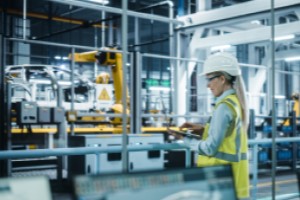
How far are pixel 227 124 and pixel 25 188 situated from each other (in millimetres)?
1246

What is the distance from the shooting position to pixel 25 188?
97 cm

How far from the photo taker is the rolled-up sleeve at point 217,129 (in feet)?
6.61

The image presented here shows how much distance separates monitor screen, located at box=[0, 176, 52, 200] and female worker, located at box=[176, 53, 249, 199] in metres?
1.15

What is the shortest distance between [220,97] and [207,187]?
1058 mm

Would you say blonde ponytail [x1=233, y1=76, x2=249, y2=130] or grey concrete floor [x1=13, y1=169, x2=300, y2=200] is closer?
blonde ponytail [x1=233, y1=76, x2=249, y2=130]

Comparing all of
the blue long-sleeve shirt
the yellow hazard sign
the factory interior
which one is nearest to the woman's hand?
the factory interior

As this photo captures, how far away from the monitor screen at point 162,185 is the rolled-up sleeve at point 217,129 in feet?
2.72

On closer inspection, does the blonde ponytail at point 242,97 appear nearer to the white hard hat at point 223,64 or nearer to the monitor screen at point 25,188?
the white hard hat at point 223,64

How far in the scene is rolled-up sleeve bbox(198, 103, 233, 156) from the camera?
202 centimetres

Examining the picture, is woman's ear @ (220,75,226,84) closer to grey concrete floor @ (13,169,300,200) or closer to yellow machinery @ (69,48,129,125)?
grey concrete floor @ (13,169,300,200)

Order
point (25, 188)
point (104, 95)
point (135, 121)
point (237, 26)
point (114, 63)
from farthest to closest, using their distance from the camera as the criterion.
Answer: point (237, 26) < point (104, 95) < point (114, 63) < point (135, 121) < point (25, 188)

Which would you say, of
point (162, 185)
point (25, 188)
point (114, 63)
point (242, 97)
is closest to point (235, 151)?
point (242, 97)

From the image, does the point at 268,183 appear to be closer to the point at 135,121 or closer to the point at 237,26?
the point at 135,121

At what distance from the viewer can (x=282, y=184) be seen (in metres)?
6.49
